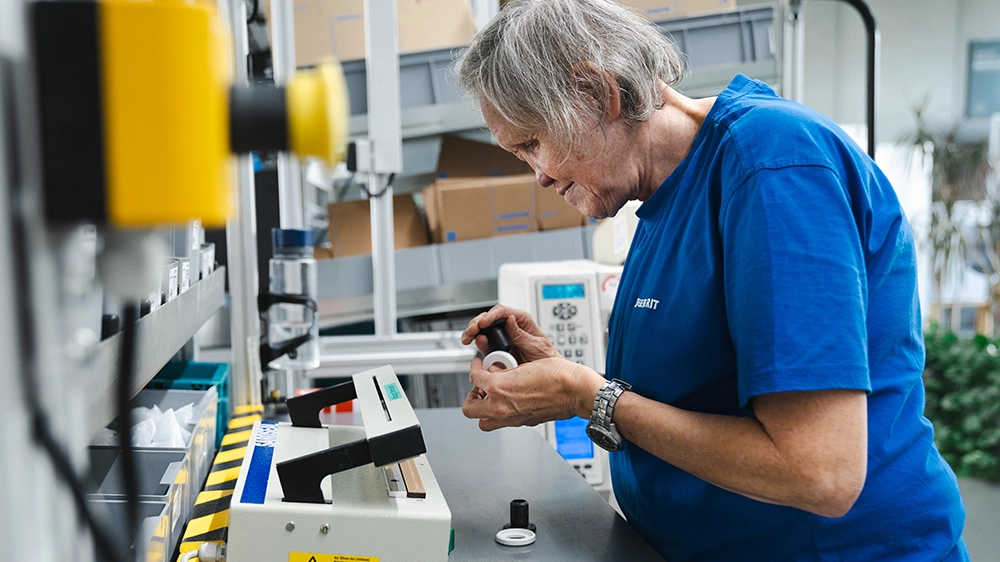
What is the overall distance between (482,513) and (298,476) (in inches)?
13.6

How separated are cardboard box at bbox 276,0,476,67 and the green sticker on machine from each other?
2.46 m

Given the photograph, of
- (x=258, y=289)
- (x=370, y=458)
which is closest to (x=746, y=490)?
(x=370, y=458)

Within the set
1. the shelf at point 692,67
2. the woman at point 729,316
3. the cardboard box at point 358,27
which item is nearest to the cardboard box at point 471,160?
the shelf at point 692,67

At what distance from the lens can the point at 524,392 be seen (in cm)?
103

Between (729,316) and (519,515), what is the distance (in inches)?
15.1

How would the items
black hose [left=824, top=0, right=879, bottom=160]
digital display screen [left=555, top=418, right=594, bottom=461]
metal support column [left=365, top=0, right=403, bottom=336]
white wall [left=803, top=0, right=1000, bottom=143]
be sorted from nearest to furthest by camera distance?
digital display screen [left=555, top=418, right=594, bottom=461] → black hose [left=824, top=0, right=879, bottom=160] → metal support column [left=365, top=0, right=403, bottom=336] → white wall [left=803, top=0, right=1000, bottom=143]

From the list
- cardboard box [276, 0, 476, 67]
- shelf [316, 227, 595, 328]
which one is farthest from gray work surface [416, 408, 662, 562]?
cardboard box [276, 0, 476, 67]

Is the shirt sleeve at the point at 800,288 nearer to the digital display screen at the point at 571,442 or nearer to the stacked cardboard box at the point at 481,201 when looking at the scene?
the digital display screen at the point at 571,442

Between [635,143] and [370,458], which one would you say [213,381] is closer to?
[370,458]

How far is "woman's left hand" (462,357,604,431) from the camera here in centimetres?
99

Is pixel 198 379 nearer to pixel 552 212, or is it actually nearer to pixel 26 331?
pixel 26 331

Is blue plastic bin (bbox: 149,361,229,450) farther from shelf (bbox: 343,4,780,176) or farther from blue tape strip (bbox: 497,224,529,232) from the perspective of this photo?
blue tape strip (bbox: 497,224,529,232)

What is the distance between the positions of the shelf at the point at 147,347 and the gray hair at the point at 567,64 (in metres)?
0.52

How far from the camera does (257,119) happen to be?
347 mm
